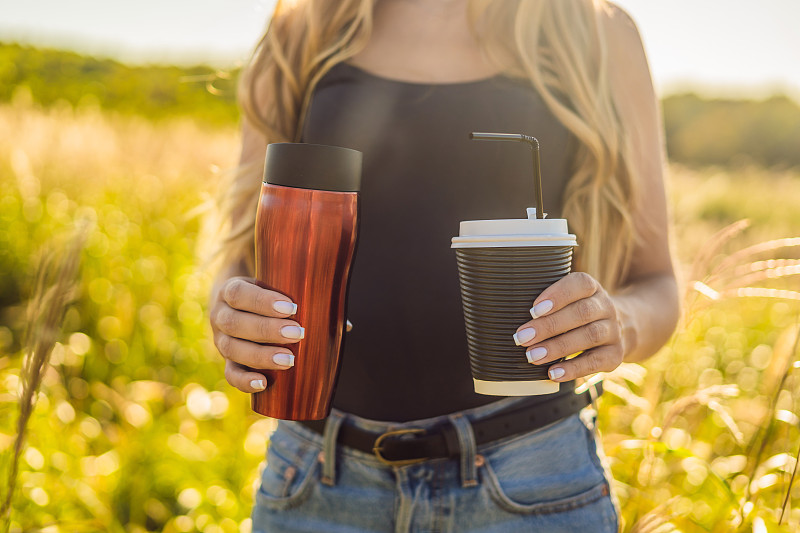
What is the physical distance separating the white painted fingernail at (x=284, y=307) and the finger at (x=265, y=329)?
2cm

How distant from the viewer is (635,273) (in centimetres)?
152

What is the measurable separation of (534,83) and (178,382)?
2.80 m

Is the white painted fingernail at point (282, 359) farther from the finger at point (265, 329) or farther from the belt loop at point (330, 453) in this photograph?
the belt loop at point (330, 453)

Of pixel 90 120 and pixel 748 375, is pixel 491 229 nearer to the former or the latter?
pixel 748 375

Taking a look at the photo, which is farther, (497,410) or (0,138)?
(0,138)

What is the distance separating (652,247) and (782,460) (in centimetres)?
69

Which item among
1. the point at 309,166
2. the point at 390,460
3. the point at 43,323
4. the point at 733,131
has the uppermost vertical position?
the point at 309,166

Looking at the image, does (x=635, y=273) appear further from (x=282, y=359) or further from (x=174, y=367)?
(x=174, y=367)

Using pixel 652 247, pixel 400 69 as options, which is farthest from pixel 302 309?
pixel 652 247

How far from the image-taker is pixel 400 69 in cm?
138

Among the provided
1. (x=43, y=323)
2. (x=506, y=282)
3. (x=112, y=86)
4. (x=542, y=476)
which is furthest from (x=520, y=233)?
(x=112, y=86)

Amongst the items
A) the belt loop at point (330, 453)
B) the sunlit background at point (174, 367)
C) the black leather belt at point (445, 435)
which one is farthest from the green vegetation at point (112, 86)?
the black leather belt at point (445, 435)

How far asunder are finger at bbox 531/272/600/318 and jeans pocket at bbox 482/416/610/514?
1.39ft

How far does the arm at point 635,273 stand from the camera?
3.07 feet
